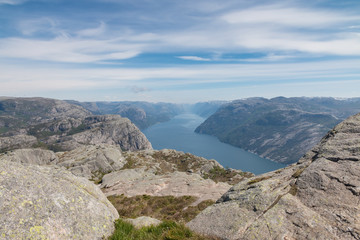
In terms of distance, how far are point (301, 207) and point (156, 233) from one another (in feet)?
28.5

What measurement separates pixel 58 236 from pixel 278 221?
1149 cm

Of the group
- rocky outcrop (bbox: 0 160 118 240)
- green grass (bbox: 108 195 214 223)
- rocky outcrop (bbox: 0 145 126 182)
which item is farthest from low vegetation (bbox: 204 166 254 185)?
rocky outcrop (bbox: 0 160 118 240)

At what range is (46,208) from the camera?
914 centimetres

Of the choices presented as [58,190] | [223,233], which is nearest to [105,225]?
[58,190]

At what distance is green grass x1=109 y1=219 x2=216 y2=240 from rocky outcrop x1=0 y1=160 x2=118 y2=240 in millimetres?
745

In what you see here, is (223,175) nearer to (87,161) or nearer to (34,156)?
(87,161)

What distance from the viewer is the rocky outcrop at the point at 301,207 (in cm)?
930

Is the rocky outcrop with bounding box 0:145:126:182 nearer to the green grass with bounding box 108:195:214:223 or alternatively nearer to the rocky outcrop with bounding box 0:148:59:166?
the rocky outcrop with bounding box 0:148:59:166

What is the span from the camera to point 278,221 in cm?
1015

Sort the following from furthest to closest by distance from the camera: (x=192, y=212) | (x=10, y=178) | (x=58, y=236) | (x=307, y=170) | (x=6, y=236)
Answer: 1. (x=192, y=212)
2. (x=307, y=170)
3. (x=10, y=178)
4. (x=58, y=236)
5. (x=6, y=236)

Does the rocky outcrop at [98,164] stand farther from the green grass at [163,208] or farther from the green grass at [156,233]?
the green grass at [156,233]

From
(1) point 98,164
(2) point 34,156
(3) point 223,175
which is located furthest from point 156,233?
(2) point 34,156

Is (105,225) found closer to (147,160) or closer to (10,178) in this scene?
(10,178)

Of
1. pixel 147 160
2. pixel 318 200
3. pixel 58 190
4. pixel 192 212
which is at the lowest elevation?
pixel 147 160
